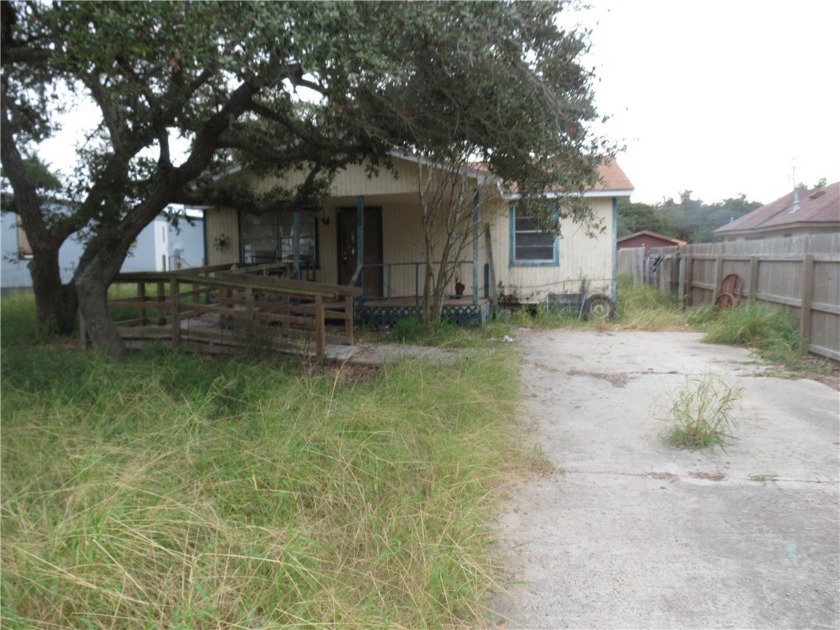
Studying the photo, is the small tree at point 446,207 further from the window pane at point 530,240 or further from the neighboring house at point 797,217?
the neighboring house at point 797,217

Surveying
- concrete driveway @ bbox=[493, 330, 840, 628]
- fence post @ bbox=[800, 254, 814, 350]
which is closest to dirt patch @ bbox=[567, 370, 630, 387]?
concrete driveway @ bbox=[493, 330, 840, 628]

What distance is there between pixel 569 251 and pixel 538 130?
25.3ft

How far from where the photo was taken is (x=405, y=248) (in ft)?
47.6

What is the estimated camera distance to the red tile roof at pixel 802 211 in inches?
665

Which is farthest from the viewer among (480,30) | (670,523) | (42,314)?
(42,314)

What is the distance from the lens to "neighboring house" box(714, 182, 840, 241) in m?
16.9

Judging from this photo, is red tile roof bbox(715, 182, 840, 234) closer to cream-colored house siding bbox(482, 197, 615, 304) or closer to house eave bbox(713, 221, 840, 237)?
house eave bbox(713, 221, 840, 237)

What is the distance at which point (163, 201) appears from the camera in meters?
8.11

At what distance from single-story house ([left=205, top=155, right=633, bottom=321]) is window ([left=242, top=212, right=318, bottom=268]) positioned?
0.02 m

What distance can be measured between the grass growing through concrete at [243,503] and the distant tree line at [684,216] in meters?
34.0

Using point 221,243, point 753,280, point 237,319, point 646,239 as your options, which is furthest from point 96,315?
point 646,239

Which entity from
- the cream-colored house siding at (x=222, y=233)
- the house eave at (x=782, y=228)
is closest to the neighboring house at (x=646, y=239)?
the house eave at (x=782, y=228)

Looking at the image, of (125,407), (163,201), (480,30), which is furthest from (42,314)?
(480,30)

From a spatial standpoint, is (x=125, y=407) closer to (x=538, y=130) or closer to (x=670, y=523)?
(x=670, y=523)
